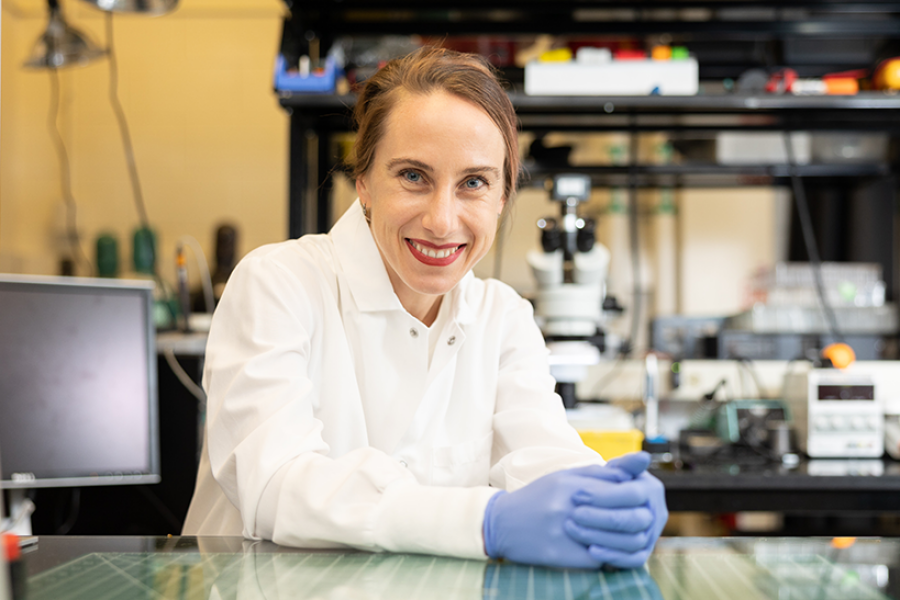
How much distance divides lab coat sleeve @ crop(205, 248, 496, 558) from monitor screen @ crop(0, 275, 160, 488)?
0.51 meters

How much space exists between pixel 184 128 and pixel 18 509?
9.47 ft

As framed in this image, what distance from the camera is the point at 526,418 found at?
3.48 ft

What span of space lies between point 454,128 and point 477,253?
18 cm

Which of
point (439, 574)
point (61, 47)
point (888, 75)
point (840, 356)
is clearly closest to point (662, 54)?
point (888, 75)

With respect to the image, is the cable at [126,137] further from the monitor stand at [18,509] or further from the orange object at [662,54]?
the orange object at [662,54]

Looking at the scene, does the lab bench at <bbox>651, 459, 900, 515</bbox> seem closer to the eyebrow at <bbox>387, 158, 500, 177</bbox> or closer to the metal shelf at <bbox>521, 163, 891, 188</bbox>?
the eyebrow at <bbox>387, 158, 500, 177</bbox>

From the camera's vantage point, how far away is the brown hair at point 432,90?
96 centimetres

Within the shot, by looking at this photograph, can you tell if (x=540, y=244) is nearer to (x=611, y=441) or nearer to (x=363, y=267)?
(x=611, y=441)

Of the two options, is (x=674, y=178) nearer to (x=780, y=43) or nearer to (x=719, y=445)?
(x=780, y=43)

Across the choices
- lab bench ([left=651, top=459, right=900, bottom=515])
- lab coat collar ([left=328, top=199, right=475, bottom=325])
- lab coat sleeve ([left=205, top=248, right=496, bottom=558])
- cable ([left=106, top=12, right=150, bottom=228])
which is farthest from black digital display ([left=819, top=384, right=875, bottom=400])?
cable ([left=106, top=12, right=150, bottom=228])

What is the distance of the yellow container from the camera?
1551 mm

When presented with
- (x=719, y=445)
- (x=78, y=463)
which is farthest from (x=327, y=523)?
(x=719, y=445)

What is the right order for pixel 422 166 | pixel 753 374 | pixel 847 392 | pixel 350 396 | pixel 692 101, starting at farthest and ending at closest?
pixel 753 374 → pixel 692 101 → pixel 847 392 → pixel 350 396 → pixel 422 166

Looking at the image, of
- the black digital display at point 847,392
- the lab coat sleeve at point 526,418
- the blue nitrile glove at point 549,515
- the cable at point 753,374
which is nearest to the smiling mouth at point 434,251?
the lab coat sleeve at point 526,418
